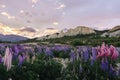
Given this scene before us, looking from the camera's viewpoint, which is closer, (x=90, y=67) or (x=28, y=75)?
(x=28, y=75)

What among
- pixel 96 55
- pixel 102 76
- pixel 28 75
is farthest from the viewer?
pixel 96 55

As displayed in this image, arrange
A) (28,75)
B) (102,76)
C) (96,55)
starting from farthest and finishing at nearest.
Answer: (96,55)
(102,76)
(28,75)

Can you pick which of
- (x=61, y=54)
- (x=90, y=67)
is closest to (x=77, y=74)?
(x=90, y=67)

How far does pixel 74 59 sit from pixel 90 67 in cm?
81

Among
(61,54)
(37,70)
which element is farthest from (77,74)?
(61,54)

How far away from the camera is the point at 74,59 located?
10.1 meters

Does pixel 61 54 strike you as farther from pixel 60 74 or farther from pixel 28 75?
pixel 28 75

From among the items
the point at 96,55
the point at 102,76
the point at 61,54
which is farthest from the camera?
the point at 61,54

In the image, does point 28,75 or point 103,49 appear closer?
point 28,75

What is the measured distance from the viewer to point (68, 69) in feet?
31.8

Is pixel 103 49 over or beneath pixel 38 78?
over

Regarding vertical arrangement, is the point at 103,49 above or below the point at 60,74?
above

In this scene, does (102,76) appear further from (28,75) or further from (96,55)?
(28,75)

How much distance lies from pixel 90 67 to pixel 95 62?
0.21 meters
